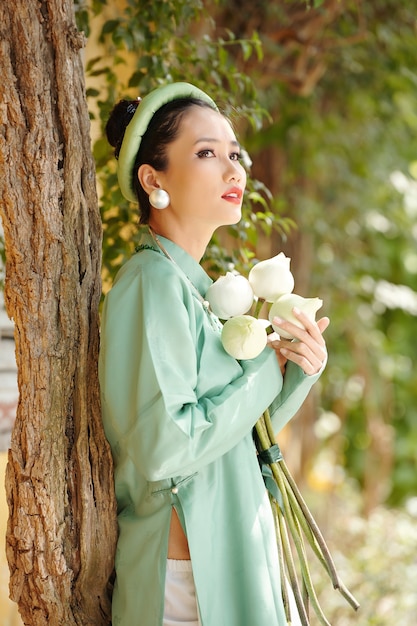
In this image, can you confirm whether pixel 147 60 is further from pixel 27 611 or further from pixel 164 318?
pixel 27 611

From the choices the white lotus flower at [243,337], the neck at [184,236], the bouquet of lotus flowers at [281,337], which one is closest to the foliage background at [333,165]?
the neck at [184,236]

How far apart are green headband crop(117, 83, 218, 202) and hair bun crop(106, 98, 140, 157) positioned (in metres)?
0.08

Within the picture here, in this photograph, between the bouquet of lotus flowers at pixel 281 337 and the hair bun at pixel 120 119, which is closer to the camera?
the bouquet of lotus flowers at pixel 281 337

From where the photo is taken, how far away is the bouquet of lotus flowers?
140 centimetres

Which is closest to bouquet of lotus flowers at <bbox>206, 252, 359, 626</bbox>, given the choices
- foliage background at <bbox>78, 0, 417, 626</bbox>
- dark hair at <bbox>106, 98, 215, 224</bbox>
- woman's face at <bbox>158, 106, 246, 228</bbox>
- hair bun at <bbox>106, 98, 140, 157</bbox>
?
woman's face at <bbox>158, 106, 246, 228</bbox>

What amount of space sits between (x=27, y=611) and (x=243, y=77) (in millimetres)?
1416

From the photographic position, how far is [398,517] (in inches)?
193

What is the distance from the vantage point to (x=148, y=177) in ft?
5.03

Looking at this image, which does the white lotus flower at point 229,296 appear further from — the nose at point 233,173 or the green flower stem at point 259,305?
the nose at point 233,173

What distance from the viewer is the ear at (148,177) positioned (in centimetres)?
153

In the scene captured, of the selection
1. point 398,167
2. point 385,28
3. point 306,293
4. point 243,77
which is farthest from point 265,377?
point 398,167

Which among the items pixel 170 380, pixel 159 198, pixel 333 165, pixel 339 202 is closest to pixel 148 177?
pixel 159 198

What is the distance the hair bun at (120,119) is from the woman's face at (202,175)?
0.14m

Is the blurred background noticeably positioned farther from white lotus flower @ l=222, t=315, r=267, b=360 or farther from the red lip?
white lotus flower @ l=222, t=315, r=267, b=360
